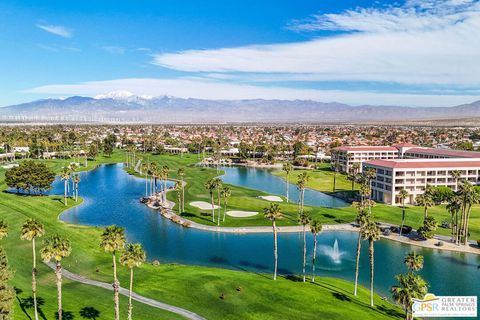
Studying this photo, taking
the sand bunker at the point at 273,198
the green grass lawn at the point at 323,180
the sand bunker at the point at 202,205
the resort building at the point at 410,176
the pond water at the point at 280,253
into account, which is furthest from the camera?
the green grass lawn at the point at 323,180

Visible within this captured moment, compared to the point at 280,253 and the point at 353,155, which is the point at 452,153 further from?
the point at 280,253

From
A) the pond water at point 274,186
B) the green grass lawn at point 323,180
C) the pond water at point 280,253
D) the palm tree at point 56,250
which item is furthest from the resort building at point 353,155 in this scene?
the palm tree at point 56,250

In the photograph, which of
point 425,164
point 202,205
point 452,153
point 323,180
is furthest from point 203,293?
point 452,153

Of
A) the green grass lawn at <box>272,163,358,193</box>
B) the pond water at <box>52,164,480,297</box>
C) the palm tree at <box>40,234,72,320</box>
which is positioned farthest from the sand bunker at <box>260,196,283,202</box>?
the palm tree at <box>40,234,72,320</box>

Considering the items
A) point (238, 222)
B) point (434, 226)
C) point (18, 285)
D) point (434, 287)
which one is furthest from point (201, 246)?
point (434, 226)

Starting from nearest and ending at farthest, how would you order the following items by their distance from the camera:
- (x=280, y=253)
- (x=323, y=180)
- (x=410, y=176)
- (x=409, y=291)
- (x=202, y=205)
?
(x=409, y=291) → (x=280, y=253) → (x=202, y=205) → (x=410, y=176) → (x=323, y=180)

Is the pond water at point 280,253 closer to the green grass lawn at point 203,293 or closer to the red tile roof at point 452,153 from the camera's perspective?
the green grass lawn at point 203,293

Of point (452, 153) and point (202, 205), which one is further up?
point (452, 153)
